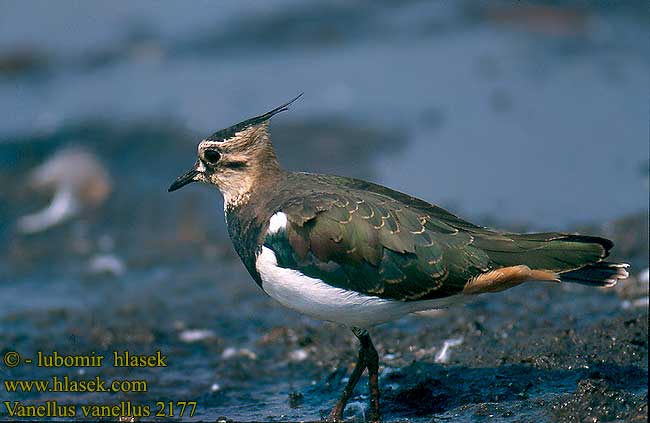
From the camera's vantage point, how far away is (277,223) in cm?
602

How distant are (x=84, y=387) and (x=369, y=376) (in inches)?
98.8

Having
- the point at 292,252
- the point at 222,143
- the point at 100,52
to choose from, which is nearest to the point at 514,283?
the point at 292,252

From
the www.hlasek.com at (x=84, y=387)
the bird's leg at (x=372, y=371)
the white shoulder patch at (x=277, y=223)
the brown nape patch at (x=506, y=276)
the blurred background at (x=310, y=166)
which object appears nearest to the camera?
the brown nape patch at (x=506, y=276)

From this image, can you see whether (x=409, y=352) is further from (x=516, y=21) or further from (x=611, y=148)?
(x=516, y=21)

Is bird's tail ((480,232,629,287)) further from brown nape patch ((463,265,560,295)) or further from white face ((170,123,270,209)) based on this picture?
white face ((170,123,270,209))

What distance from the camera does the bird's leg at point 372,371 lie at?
615cm

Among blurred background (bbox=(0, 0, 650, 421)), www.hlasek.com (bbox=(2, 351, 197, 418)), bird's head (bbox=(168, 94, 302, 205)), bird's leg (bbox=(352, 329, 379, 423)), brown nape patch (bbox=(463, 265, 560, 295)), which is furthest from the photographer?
blurred background (bbox=(0, 0, 650, 421))

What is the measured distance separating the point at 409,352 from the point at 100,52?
27.2ft

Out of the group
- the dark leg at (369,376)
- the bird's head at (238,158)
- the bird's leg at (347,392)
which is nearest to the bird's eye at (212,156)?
the bird's head at (238,158)

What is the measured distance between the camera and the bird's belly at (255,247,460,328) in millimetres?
5891

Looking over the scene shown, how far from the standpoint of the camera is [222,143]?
6.58 meters

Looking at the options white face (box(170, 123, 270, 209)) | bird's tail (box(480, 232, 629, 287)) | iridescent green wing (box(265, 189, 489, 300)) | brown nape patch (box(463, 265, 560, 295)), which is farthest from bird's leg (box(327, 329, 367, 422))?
white face (box(170, 123, 270, 209))

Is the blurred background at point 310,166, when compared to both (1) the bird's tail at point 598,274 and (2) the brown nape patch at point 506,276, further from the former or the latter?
(2) the brown nape patch at point 506,276

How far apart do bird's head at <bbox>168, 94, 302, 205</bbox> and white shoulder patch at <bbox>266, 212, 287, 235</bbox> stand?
547 millimetres
